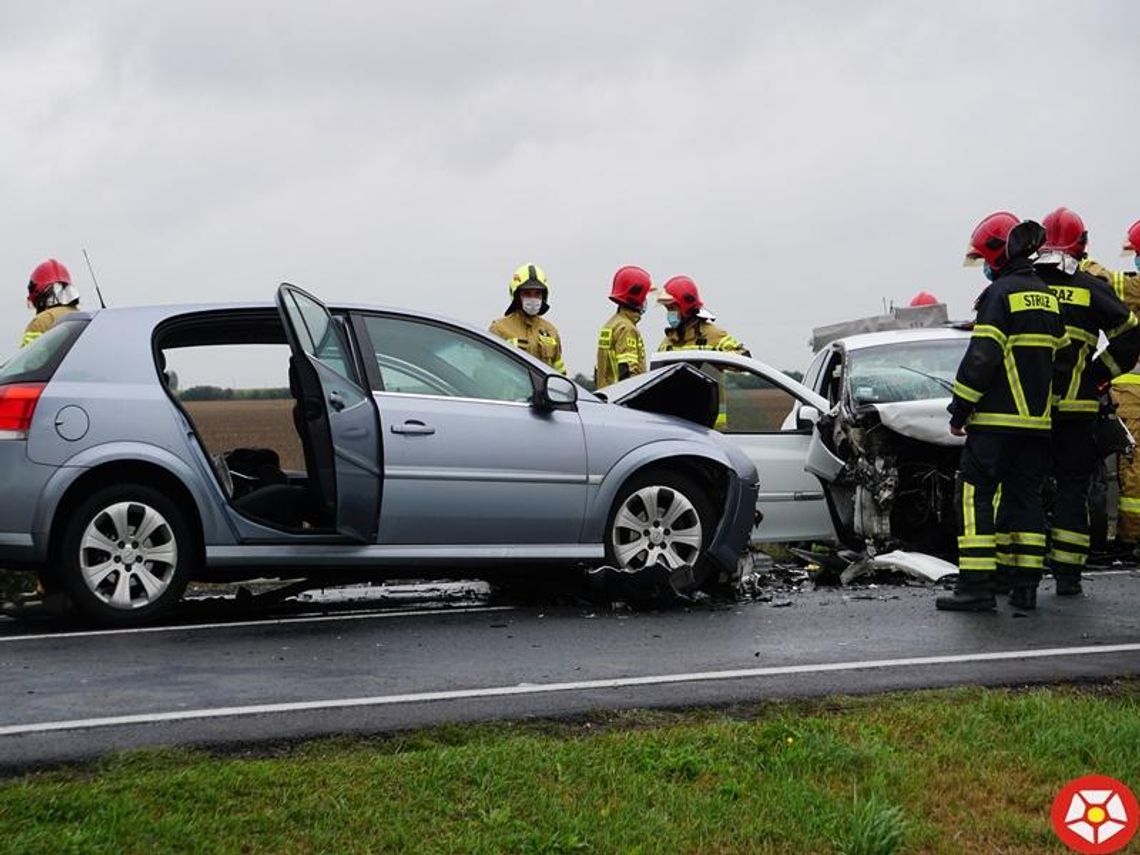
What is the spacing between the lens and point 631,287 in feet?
44.5

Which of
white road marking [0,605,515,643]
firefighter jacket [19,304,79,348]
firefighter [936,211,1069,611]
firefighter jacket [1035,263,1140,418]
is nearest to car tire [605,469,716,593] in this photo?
white road marking [0,605,515,643]

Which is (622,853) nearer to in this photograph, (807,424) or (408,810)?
(408,810)

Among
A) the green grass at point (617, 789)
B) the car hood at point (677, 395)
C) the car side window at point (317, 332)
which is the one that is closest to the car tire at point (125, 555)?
the car side window at point (317, 332)

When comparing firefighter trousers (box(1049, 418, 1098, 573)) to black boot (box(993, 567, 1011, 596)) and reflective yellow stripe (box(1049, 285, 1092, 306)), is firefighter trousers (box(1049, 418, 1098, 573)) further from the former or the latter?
reflective yellow stripe (box(1049, 285, 1092, 306))

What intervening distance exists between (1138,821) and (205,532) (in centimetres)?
513

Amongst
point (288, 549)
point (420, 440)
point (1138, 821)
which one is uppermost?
point (420, 440)

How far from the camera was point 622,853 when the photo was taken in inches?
177

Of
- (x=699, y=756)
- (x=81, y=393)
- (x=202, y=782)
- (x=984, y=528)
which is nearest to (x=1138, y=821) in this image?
(x=699, y=756)

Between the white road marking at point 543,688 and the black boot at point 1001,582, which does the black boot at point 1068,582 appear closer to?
the black boot at point 1001,582

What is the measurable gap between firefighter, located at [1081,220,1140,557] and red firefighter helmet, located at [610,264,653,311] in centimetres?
354

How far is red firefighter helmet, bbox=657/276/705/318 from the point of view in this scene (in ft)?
44.8

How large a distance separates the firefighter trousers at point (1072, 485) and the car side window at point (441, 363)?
3.08 meters

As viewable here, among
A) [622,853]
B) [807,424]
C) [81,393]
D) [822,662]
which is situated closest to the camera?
[622,853]

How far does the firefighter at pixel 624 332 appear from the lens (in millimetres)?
13352
